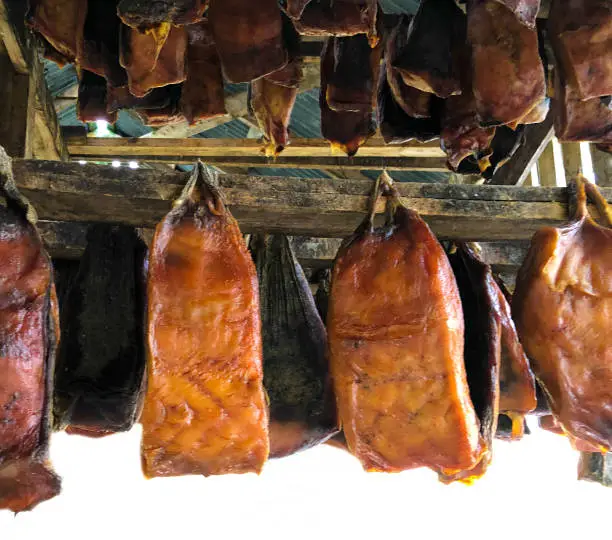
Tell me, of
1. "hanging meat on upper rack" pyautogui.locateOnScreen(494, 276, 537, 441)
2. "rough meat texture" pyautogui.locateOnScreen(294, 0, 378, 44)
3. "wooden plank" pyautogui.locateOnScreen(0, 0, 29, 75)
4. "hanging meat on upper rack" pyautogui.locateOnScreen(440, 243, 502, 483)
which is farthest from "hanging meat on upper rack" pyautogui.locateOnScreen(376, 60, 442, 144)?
"wooden plank" pyautogui.locateOnScreen(0, 0, 29, 75)

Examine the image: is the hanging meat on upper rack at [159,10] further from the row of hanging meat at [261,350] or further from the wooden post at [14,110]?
the wooden post at [14,110]

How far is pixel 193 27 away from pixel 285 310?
1163 millimetres

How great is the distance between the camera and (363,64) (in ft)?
8.06

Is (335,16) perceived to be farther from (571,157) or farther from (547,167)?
(547,167)

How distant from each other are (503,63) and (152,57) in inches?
43.0

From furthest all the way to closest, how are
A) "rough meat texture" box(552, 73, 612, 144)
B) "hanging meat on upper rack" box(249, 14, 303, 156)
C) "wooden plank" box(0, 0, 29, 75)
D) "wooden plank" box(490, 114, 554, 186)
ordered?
1. "wooden plank" box(490, 114, 554, 186)
2. "wooden plank" box(0, 0, 29, 75)
3. "hanging meat on upper rack" box(249, 14, 303, 156)
4. "rough meat texture" box(552, 73, 612, 144)

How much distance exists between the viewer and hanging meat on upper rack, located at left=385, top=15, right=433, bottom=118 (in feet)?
7.95

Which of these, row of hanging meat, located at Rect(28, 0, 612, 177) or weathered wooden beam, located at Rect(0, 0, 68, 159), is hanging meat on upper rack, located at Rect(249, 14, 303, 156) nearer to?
row of hanging meat, located at Rect(28, 0, 612, 177)

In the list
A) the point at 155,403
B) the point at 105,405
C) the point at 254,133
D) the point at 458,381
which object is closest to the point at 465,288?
the point at 458,381

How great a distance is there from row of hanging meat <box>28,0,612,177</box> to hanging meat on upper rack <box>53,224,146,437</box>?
603 mm

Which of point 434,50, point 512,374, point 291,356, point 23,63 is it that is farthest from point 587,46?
point 23,63

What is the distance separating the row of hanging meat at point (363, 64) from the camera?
1.91 metres

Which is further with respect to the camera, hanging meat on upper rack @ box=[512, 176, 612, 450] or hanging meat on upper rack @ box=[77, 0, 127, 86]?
hanging meat on upper rack @ box=[77, 0, 127, 86]

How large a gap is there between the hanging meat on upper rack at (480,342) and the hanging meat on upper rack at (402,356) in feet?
0.51
